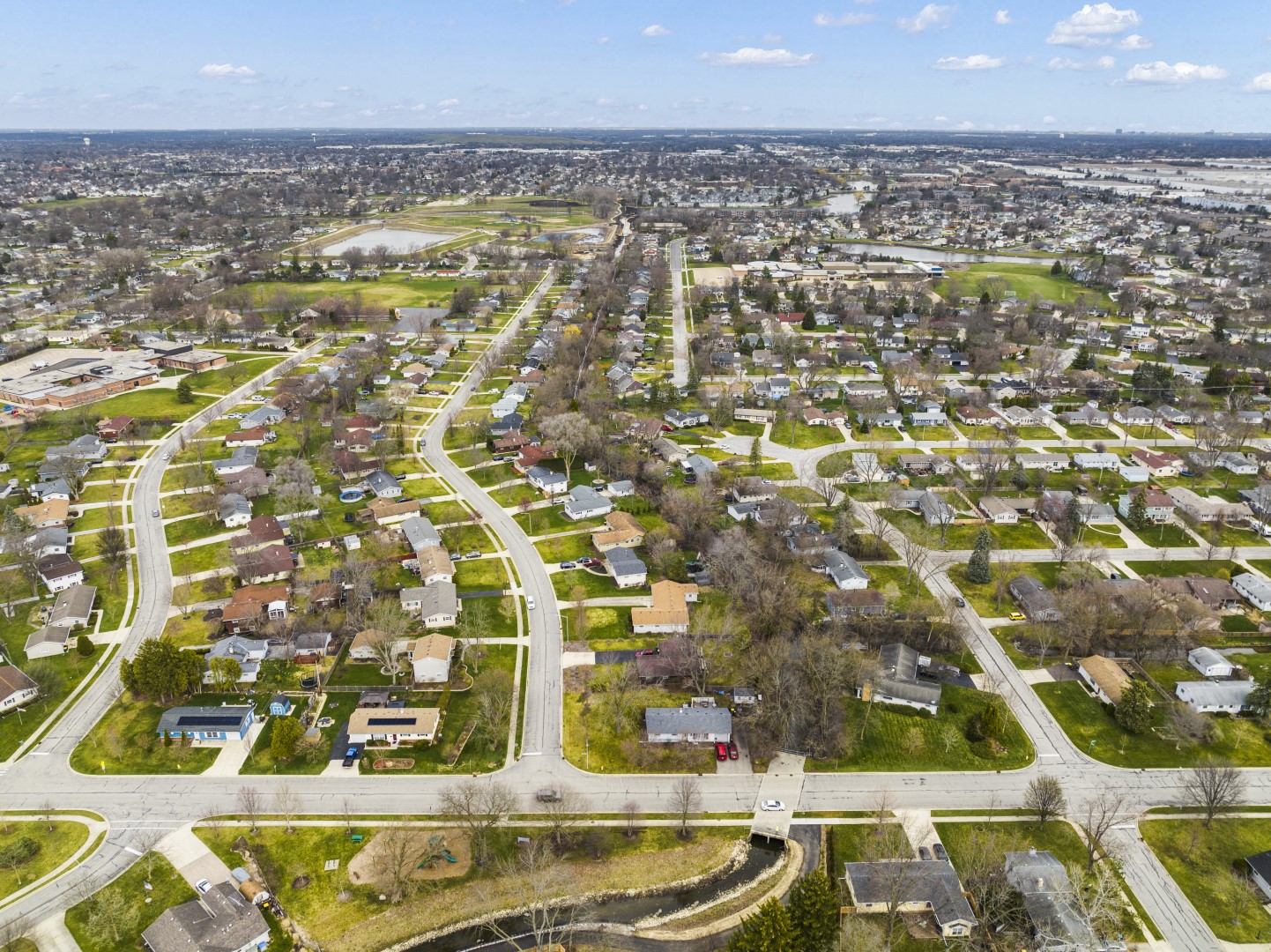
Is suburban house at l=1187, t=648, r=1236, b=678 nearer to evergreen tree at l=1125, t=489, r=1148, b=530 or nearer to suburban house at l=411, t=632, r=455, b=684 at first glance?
evergreen tree at l=1125, t=489, r=1148, b=530

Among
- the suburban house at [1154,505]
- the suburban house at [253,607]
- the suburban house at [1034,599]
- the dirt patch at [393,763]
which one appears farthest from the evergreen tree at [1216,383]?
the suburban house at [253,607]

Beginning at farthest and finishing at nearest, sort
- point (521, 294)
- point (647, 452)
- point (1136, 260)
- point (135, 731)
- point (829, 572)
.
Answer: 1. point (1136, 260)
2. point (521, 294)
3. point (647, 452)
4. point (829, 572)
5. point (135, 731)

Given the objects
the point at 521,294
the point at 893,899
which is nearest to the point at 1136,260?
the point at 521,294

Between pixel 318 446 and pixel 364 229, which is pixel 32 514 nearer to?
pixel 318 446

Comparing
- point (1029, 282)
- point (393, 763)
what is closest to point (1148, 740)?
point (393, 763)

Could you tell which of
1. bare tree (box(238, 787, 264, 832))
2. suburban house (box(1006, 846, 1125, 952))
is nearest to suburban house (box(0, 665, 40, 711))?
bare tree (box(238, 787, 264, 832))

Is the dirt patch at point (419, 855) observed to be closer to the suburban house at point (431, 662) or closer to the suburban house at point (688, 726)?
the suburban house at point (431, 662)

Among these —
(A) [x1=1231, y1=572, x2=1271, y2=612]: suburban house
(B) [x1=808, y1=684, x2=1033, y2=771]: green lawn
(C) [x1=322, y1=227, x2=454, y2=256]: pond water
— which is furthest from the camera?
(C) [x1=322, y1=227, x2=454, y2=256]: pond water

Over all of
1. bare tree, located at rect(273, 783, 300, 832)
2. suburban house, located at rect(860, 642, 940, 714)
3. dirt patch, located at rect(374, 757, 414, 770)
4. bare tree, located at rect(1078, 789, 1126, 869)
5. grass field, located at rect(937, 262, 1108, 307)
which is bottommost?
bare tree, located at rect(273, 783, 300, 832)
